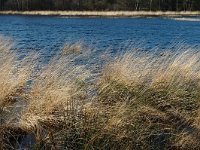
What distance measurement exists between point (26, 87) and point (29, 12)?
7348 centimetres

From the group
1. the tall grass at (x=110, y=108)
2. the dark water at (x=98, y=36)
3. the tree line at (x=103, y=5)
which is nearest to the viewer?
the tall grass at (x=110, y=108)

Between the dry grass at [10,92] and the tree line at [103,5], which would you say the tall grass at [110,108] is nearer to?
the dry grass at [10,92]

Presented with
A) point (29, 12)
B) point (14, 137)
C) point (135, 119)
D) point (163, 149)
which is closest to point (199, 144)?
point (163, 149)

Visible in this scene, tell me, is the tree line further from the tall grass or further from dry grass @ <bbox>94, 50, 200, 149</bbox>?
the tall grass

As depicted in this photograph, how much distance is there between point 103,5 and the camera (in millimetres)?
81750

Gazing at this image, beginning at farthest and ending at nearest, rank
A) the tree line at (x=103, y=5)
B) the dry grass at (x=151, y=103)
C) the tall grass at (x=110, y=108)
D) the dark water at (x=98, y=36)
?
the tree line at (x=103, y=5) → the dark water at (x=98, y=36) → the dry grass at (x=151, y=103) → the tall grass at (x=110, y=108)

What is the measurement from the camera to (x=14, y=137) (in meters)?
5.11

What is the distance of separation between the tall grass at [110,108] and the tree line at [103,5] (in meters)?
74.9

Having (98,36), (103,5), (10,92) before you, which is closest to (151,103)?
(10,92)

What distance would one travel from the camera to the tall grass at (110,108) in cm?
490

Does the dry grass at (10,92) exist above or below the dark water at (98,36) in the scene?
above

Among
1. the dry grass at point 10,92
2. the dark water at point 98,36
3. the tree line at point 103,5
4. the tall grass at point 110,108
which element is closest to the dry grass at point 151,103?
the tall grass at point 110,108

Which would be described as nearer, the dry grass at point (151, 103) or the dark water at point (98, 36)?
the dry grass at point (151, 103)

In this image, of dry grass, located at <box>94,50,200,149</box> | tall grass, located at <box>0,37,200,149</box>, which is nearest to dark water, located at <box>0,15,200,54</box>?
dry grass, located at <box>94,50,200,149</box>
